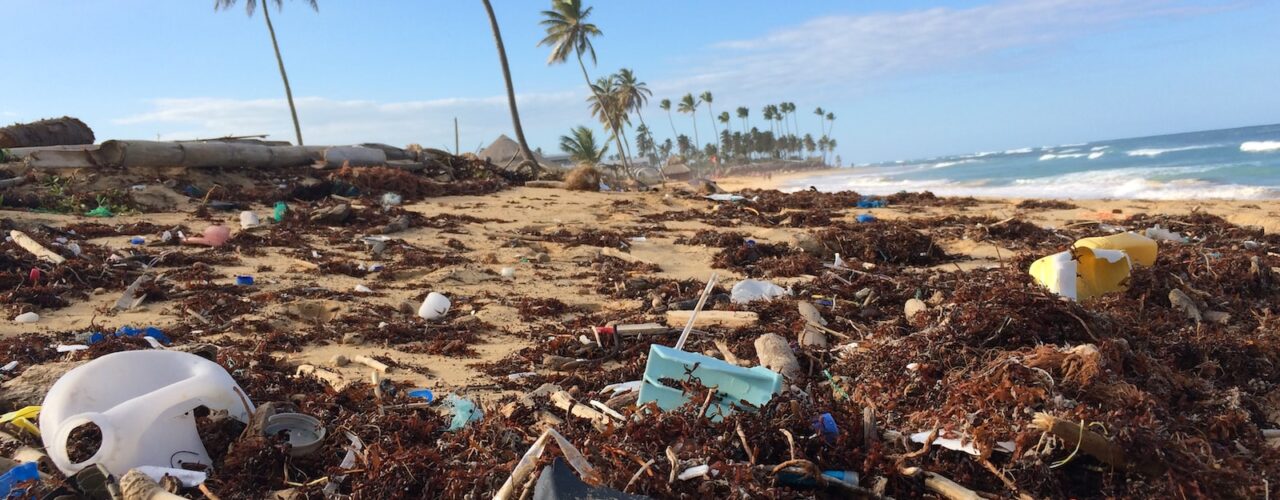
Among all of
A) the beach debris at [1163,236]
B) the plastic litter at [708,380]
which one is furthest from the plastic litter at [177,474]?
the beach debris at [1163,236]

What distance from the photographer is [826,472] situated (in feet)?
7.15

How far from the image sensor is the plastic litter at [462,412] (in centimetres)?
298

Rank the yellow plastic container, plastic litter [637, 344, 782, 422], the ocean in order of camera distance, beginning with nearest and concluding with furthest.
A: plastic litter [637, 344, 782, 422] < the yellow plastic container < the ocean

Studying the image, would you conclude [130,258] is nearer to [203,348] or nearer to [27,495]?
[203,348]

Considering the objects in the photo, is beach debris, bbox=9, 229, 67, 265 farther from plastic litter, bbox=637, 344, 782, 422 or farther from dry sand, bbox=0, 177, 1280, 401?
plastic litter, bbox=637, 344, 782, 422

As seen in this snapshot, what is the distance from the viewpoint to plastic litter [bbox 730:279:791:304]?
5211 millimetres

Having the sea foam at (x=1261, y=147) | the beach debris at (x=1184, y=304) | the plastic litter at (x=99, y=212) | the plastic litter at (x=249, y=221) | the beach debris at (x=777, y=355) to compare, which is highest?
the plastic litter at (x=99, y=212)

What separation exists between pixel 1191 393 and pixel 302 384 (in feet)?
12.4

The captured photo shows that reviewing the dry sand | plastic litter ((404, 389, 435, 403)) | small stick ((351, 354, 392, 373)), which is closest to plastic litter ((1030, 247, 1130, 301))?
the dry sand

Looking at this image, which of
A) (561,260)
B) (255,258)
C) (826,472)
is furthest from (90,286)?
(826,472)

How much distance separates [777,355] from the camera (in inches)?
140

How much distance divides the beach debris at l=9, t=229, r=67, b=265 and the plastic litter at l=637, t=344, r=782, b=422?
5.78 meters

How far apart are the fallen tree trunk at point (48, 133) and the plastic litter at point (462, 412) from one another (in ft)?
44.5

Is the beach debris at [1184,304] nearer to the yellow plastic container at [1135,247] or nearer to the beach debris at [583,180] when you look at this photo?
the yellow plastic container at [1135,247]
